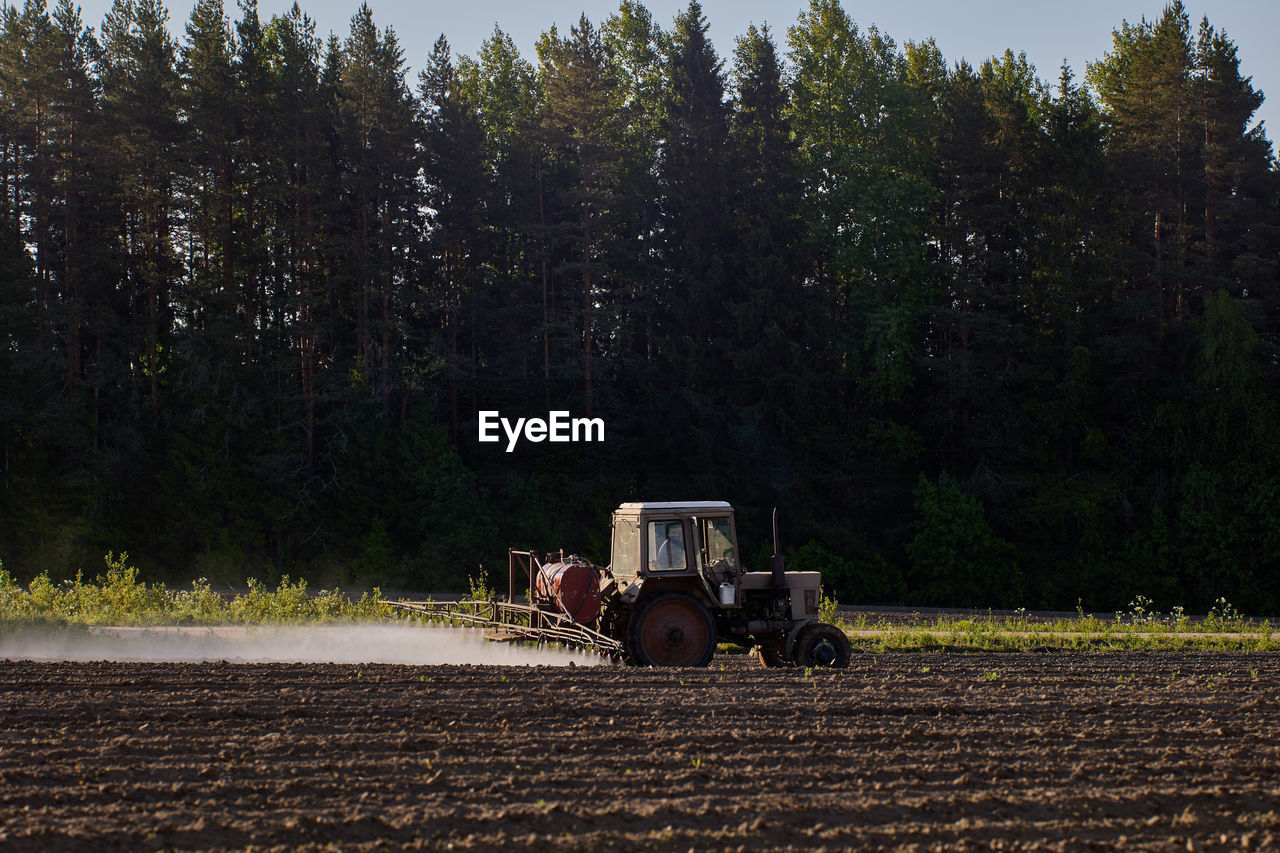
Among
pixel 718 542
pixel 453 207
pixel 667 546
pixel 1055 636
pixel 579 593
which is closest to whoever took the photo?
pixel 667 546

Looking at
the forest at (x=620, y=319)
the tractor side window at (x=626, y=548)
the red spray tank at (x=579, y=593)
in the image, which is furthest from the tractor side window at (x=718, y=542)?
the forest at (x=620, y=319)

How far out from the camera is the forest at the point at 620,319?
3500cm

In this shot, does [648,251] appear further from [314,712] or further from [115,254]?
[314,712]

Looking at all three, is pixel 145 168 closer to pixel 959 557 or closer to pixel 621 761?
pixel 959 557

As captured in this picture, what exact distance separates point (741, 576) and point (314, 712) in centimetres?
600

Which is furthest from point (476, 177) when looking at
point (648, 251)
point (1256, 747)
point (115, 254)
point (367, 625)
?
point (1256, 747)

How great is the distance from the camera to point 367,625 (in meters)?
19.3

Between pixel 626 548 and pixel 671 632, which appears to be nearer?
pixel 671 632

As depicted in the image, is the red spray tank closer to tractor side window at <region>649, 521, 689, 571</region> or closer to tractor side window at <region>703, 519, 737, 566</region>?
tractor side window at <region>649, 521, 689, 571</region>

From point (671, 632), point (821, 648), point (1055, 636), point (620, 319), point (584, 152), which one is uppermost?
point (584, 152)

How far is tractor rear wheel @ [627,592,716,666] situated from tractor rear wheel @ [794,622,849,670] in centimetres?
116

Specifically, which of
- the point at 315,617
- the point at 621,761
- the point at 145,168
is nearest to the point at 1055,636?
the point at 315,617

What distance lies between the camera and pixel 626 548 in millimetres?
14875

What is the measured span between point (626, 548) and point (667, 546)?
67 cm
